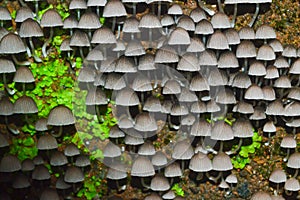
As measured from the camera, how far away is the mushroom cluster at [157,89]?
10.4 ft

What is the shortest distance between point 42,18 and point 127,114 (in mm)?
912

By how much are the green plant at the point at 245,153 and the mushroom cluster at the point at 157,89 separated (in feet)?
0.18

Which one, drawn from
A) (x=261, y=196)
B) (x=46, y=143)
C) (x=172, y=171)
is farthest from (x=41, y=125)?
(x=261, y=196)

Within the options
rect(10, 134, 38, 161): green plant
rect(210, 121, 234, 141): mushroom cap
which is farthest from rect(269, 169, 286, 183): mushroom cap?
rect(10, 134, 38, 161): green plant

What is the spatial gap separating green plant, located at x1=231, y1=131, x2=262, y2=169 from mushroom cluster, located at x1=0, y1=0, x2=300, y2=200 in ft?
0.18

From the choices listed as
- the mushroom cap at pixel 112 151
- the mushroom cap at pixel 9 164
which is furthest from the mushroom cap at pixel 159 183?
the mushroom cap at pixel 9 164

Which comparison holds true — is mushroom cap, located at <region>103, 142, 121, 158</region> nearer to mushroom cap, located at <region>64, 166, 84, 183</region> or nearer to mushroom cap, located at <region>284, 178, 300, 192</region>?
mushroom cap, located at <region>64, 166, 84, 183</region>

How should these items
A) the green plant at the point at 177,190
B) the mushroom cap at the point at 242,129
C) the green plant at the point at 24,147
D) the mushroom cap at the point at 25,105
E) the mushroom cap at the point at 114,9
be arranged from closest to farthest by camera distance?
the mushroom cap at the point at 114,9, the mushroom cap at the point at 25,105, the mushroom cap at the point at 242,129, the green plant at the point at 24,147, the green plant at the point at 177,190

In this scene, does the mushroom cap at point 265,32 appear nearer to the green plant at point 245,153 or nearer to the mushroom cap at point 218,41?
the mushroom cap at point 218,41

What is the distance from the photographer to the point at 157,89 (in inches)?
134

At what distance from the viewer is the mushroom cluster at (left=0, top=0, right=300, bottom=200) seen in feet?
10.4

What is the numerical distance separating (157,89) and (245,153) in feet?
2.74

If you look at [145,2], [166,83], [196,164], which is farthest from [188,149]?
[145,2]

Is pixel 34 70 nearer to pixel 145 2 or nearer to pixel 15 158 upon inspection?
pixel 15 158
